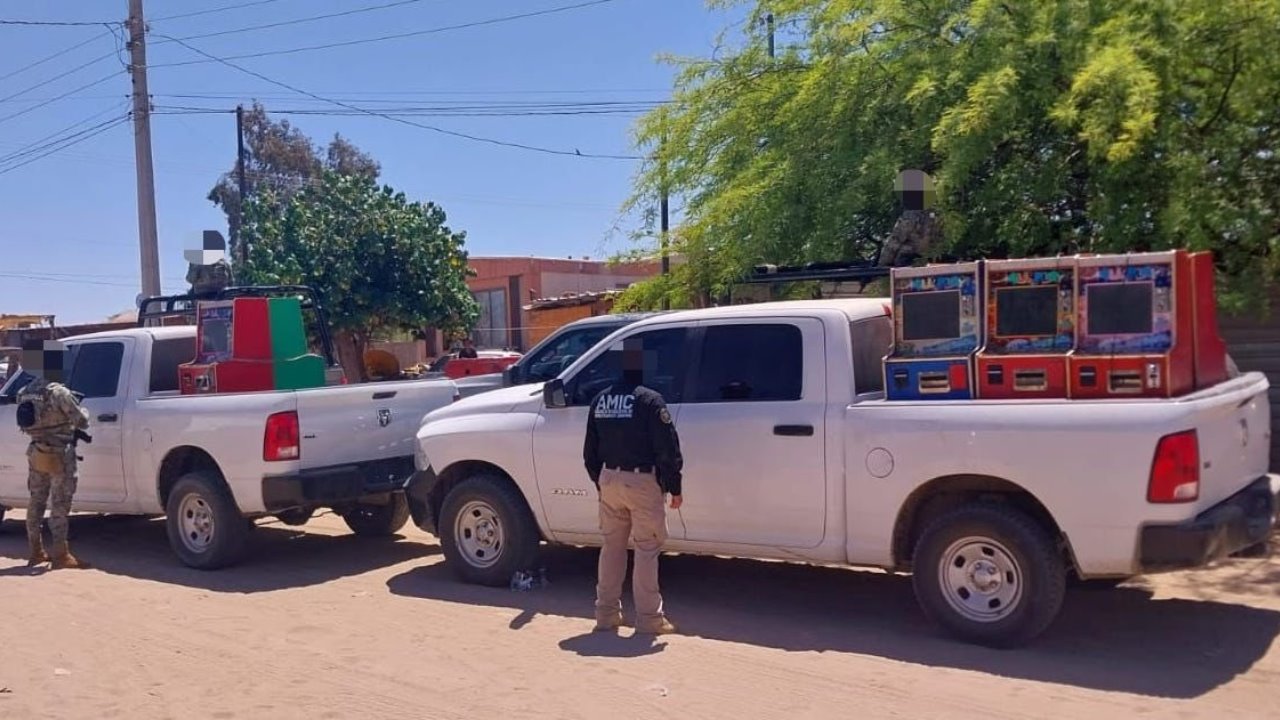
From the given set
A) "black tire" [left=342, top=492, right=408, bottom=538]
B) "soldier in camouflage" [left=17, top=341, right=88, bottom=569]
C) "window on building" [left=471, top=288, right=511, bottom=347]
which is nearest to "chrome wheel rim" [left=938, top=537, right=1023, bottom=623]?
"black tire" [left=342, top=492, right=408, bottom=538]

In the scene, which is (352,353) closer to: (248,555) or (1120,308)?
(248,555)

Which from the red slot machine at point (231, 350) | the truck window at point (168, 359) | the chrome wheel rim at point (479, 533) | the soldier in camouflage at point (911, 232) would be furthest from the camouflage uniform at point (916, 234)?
the truck window at point (168, 359)

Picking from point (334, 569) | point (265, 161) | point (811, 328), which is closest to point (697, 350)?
point (811, 328)

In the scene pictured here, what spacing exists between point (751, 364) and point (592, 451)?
114 cm

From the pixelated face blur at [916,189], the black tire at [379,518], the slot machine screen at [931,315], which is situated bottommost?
the black tire at [379,518]

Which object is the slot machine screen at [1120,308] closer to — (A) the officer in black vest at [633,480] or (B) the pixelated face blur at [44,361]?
(A) the officer in black vest at [633,480]

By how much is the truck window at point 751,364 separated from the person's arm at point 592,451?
2.51ft

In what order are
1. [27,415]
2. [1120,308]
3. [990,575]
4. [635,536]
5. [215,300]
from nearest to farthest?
[990,575]
[1120,308]
[635,536]
[27,415]
[215,300]

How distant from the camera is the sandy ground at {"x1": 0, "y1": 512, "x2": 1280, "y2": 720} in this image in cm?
596

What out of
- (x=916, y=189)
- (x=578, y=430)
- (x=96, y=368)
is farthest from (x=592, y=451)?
(x=96, y=368)

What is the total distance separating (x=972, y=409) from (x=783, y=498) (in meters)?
1.26

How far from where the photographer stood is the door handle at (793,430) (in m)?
7.11

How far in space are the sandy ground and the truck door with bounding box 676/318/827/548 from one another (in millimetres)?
657

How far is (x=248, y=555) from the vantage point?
10.2 m
